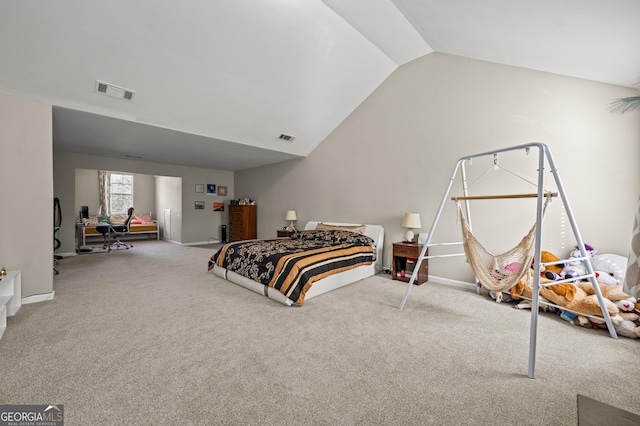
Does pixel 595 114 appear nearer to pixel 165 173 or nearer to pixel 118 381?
pixel 118 381

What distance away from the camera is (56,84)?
294 centimetres

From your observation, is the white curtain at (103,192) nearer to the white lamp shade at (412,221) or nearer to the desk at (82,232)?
the desk at (82,232)

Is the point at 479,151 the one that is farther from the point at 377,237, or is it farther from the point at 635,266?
the point at 635,266

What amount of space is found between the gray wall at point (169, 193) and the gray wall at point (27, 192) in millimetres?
3731

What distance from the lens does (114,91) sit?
3.24m

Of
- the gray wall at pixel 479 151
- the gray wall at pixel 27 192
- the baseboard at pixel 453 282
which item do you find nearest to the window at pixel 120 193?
the gray wall at pixel 27 192

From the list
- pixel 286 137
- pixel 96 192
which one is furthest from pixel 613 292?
pixel 96 192

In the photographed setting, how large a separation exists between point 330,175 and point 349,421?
15.0ft

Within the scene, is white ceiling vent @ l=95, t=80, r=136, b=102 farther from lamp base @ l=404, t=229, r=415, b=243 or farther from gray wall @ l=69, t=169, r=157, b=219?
gray wall @ l=69, t=169, r=157, b=219

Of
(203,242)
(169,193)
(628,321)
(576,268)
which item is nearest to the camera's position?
(628,321)

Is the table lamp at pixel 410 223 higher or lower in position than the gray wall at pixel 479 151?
lower

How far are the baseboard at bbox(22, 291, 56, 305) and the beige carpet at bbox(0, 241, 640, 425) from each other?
0.14 meters

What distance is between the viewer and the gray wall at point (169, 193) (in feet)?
19.2

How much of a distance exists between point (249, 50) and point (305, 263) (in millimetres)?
2720
